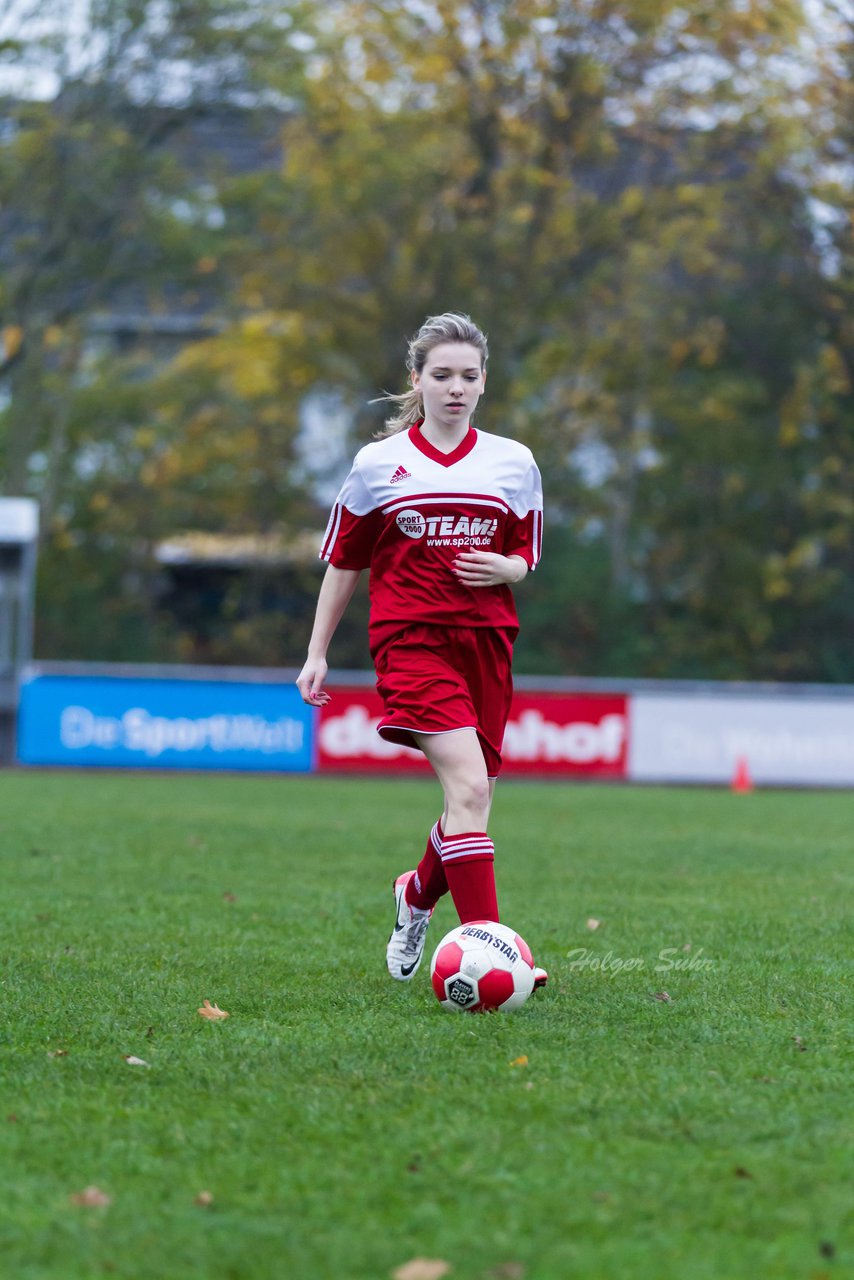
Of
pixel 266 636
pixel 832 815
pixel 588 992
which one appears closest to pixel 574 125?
pixel 266 636

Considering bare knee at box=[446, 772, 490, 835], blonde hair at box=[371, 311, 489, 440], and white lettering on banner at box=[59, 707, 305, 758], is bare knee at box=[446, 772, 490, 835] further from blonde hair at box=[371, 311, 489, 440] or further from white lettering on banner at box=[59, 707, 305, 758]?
white lettering on banner at box=[59, 707, 305, 758]

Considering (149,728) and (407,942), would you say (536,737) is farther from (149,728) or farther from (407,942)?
(407,942)

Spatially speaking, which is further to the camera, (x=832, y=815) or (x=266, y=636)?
(x=266, y=636)

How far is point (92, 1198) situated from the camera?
323 cm

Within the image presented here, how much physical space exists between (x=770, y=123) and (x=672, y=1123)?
2626 centimetres

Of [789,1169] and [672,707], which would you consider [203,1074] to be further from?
[672,707]

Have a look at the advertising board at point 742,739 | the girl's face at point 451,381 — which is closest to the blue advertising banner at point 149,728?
the advertising board at point 742,739

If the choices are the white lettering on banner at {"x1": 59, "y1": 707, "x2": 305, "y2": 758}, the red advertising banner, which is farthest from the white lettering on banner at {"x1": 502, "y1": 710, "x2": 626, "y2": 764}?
the white lettering on banner at {"x1": 59, "y1": 707, "x2": 305, "y2": 758}

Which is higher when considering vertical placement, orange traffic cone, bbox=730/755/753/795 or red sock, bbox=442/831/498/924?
red sock, bbox=442/831/498/924

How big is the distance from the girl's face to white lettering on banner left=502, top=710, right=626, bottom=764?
50.0 feet

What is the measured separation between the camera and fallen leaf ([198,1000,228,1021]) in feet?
16.5

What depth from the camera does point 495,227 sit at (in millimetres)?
28406

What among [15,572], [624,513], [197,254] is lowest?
[15,572]

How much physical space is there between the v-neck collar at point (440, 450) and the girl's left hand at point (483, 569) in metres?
0.33
